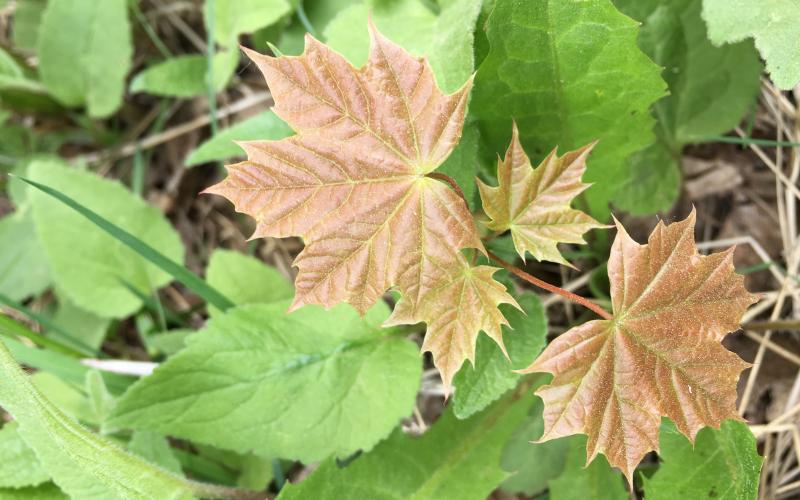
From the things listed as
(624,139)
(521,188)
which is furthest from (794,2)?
(521,188)

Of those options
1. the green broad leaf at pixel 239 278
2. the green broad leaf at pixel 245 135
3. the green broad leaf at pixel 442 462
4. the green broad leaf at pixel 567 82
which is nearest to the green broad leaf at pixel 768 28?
the green broad leaf at pixel 567 82

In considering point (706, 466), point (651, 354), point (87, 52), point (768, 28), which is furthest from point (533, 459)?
point (87, 52)

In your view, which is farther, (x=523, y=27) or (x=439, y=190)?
(x=523, y=27)

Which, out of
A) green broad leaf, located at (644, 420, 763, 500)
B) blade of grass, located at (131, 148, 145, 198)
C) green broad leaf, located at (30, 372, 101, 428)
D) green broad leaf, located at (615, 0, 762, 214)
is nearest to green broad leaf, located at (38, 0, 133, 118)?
blade of grass, located at (131, 148, 145, 198)

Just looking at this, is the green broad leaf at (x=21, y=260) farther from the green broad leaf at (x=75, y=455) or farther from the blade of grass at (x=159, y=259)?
the green broad leaf at (x=75, y=455)

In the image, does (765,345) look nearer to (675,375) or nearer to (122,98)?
(675,375)

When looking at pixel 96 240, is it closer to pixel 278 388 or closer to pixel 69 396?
pixel 69 396
